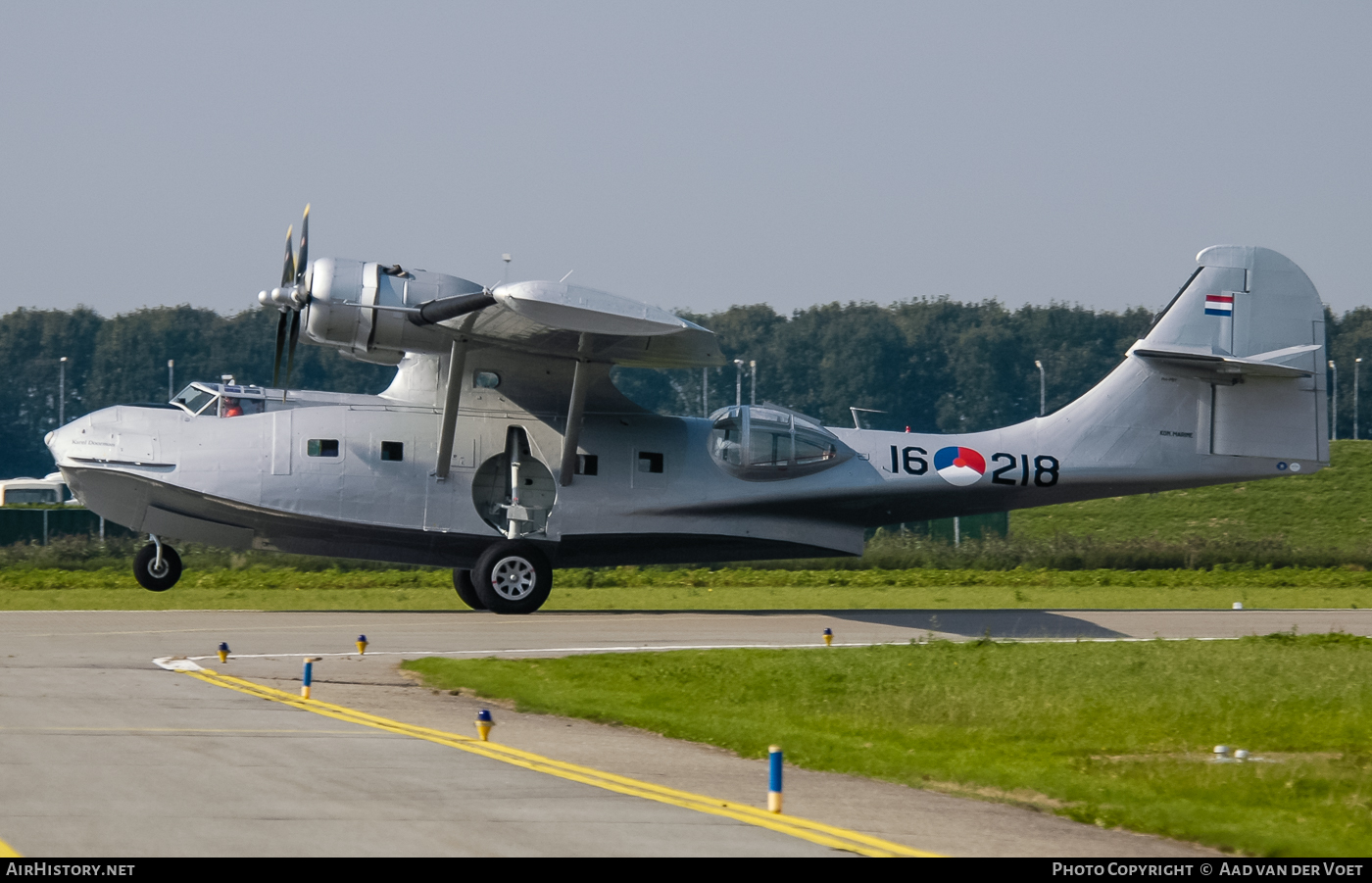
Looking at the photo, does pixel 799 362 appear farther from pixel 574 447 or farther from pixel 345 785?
pixel 345 785

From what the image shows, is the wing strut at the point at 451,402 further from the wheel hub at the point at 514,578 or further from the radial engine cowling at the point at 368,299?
the wheel hub at the point at 514,578

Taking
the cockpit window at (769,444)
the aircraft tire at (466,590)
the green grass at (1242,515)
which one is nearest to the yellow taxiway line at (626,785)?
the aircraft tire at (466,590)

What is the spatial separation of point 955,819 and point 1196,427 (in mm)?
18402

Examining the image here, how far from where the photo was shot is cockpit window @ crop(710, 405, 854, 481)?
24188 millimetres

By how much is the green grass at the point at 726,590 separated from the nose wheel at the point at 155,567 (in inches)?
17.2

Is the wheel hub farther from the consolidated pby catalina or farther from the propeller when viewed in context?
the propeller

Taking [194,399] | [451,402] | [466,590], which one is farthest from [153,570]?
[451,402]

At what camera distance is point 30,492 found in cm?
5591

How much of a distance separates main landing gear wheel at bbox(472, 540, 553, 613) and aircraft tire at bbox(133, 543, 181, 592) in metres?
5.49

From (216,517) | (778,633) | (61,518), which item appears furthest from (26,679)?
(61,518)

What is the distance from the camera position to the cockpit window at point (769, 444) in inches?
952

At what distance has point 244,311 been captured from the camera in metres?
91.7

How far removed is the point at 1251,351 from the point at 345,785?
20838mm
